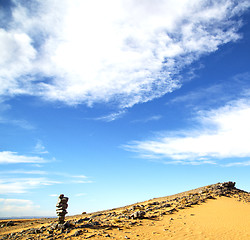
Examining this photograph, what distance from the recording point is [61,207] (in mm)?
24938

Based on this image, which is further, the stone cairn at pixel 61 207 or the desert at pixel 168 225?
the stone cairn at pixel 61 207

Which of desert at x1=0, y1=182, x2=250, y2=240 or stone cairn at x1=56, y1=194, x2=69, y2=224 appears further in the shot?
stone cairn at x1=56, y1=194, x2=69, y2=224

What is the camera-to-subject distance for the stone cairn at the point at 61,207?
24688 millimetres

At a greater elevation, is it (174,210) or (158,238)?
(174,210)

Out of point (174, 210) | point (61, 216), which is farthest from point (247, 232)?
point (61, 216)

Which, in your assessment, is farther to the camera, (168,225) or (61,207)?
(61,207)

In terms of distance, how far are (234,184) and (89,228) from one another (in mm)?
35824

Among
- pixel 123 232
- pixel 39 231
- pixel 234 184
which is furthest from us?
pixel 234 184

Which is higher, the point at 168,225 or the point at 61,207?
the point at 61,207

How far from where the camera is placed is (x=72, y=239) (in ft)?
58.3

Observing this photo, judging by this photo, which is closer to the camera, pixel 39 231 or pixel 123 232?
pixel 123 232

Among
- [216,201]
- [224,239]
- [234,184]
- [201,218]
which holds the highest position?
[234,184]

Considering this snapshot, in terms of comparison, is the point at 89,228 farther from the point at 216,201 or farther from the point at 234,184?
the point at 234,184

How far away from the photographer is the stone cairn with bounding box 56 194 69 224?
2469 centimetres
